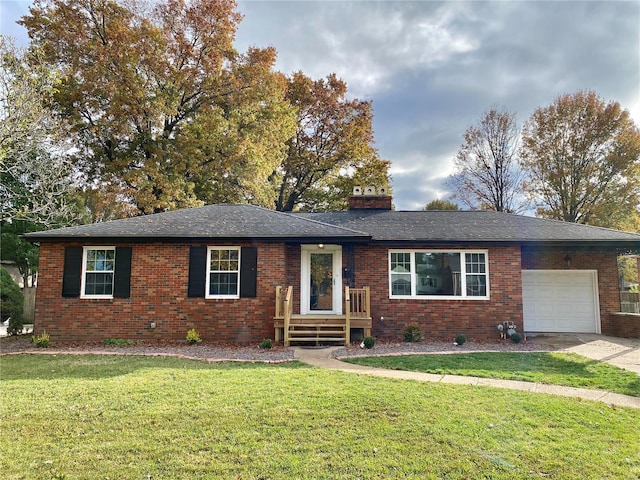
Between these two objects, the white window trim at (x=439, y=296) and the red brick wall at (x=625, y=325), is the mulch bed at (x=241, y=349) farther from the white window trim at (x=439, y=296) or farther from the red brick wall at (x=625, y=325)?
the red brick wall at (x=625, y=325)

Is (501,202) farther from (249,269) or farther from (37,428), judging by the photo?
(37,428)

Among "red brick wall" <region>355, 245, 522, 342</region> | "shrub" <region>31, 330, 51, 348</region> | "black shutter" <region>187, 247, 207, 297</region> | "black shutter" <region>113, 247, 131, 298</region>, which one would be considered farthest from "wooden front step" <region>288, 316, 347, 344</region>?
"shrub" <region>31, 330, 51, 348</region>

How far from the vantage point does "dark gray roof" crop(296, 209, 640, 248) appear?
1103 centimetres

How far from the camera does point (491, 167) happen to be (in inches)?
1040

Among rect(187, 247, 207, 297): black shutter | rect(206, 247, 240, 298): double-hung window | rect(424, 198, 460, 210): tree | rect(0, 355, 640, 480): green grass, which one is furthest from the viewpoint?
rect(424, 198, 460, 210): tree

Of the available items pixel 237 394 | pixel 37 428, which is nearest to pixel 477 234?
pixel 237 394

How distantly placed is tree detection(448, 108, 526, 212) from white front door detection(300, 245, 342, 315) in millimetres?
19009

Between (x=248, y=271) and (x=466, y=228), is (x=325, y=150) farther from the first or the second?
(x=248, y=271)

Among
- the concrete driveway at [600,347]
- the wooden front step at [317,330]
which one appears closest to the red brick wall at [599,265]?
the concrete driveway at [600,347]

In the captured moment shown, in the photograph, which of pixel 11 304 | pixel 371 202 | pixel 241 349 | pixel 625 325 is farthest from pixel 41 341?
pixel 625 325

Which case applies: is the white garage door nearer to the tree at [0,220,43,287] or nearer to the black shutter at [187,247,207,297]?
the black shutter at [187,247,207,297]

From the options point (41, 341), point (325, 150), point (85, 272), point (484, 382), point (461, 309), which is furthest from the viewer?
point (325, 150)

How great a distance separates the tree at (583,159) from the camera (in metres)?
22.8

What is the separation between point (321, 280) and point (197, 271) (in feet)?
12.0
